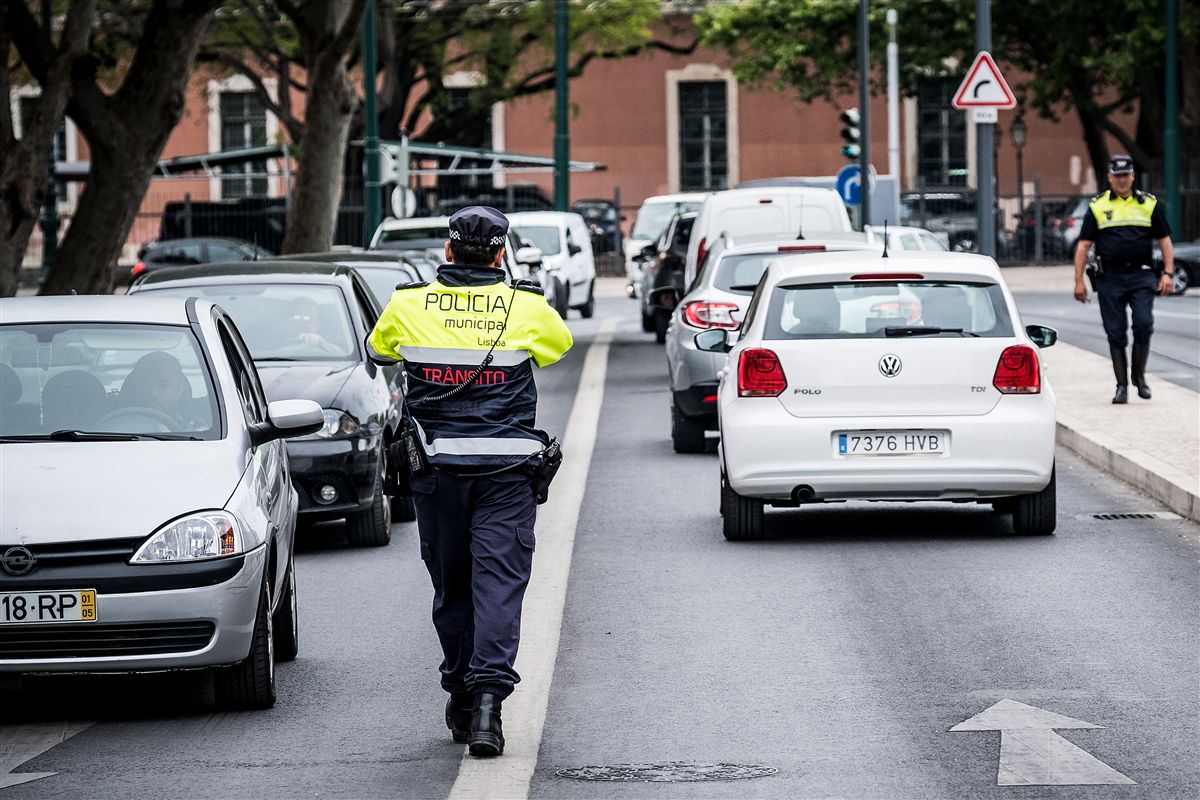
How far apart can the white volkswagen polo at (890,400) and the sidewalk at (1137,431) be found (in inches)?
53.3

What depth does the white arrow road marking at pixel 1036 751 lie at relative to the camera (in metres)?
6.46

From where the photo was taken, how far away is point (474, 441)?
6.93 meters

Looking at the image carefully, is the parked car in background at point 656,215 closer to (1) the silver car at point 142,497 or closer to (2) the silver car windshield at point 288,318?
(2) the silver car windshield at point 288,318

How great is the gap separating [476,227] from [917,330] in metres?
4.87

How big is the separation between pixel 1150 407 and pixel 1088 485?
3615mm

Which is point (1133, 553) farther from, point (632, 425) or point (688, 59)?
point (688, 59)

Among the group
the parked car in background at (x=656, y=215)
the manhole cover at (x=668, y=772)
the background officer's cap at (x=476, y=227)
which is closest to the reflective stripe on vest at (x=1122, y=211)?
the background officer's cap at (x=476, y=227)

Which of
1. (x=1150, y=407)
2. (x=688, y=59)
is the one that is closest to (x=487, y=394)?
(x=1150, y=407)

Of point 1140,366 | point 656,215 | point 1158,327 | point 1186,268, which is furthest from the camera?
point 656,215

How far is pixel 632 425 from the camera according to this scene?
18.3 meters

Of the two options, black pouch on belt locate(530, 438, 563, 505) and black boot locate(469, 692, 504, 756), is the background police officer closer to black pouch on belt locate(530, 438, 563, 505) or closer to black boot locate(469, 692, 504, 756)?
black pouch on belt locate(530, 438, 563, 505)

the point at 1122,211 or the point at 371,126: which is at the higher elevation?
the point at 371,126

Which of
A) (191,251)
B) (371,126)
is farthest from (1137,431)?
(191,251)

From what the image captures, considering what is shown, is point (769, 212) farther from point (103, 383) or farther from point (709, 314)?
point (103, 383)
